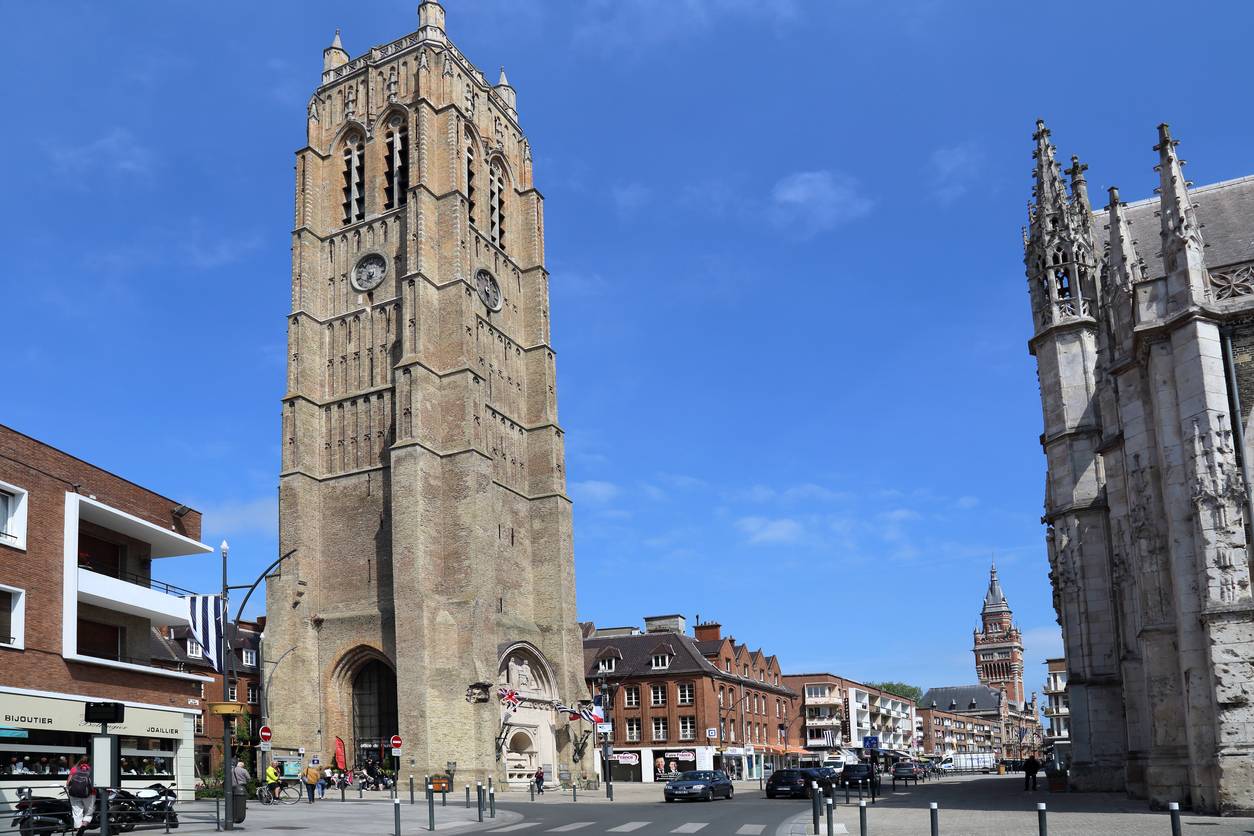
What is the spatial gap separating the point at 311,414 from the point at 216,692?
16690 millimetres

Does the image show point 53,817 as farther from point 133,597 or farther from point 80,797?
point 133,597

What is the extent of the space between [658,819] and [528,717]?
3371 centimetres

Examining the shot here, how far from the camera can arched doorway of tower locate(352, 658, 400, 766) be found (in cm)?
5738

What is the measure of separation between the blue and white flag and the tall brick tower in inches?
7070

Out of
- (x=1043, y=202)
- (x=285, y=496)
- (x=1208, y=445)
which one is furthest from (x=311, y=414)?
(x=1208, y=445)

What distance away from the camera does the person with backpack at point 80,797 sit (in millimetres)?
20344

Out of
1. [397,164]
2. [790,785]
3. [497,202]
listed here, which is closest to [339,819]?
[790,785]

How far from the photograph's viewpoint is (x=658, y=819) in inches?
1059

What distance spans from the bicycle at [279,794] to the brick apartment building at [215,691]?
9106 millimetres

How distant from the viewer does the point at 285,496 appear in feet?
199

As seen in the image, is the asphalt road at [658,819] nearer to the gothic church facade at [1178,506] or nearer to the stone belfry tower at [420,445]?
the gothic church facade at [1178,506]

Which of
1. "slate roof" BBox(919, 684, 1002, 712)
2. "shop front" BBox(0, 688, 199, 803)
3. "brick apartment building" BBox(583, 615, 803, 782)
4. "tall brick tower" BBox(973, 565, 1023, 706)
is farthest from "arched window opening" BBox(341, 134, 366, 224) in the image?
"tall brick tower" BBox(973, 565, 1023, 706)

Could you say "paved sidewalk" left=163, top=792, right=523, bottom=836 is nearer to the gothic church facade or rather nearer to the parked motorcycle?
the parked motorcycle

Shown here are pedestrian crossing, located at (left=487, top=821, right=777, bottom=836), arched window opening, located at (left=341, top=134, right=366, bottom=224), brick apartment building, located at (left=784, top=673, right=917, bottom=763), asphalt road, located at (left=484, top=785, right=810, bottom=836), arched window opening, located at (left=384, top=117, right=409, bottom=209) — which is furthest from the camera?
brick apartment building, located at (left=784, top=673, right=917, bottom=763)
